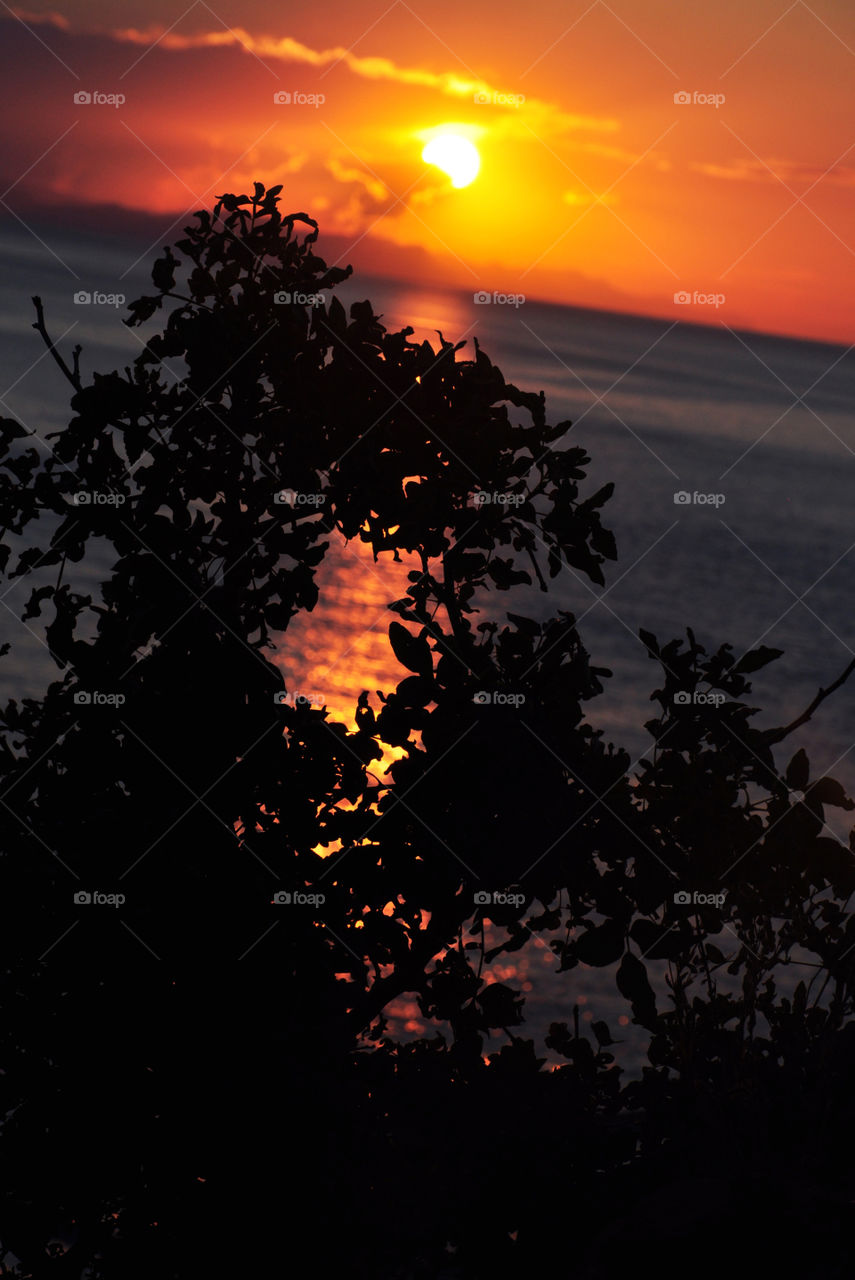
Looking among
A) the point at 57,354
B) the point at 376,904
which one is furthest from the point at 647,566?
the point at 376,904

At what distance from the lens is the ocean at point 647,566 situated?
33.6 ft

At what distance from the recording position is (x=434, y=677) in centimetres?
310

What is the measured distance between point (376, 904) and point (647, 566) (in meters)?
15.8

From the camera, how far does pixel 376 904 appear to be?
118 inches

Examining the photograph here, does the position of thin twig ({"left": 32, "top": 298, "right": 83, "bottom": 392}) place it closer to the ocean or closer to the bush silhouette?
the bush silhouette

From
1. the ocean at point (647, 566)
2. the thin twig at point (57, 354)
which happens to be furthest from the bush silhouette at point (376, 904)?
the ocean at point (647, 566)

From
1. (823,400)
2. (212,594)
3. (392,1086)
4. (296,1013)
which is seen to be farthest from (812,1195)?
(823,400)

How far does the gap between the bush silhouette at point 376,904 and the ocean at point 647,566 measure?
70.1 inches

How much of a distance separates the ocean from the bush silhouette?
1.78 meters

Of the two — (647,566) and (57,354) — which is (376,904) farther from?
(647,566)

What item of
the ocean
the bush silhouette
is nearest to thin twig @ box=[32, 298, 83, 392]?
the bush silhouette

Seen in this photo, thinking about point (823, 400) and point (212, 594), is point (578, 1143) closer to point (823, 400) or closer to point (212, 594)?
point (212, 594)

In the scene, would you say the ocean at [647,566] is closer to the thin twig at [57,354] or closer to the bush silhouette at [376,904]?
the bush silhouette at [376,904]

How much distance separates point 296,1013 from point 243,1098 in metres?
0.22
